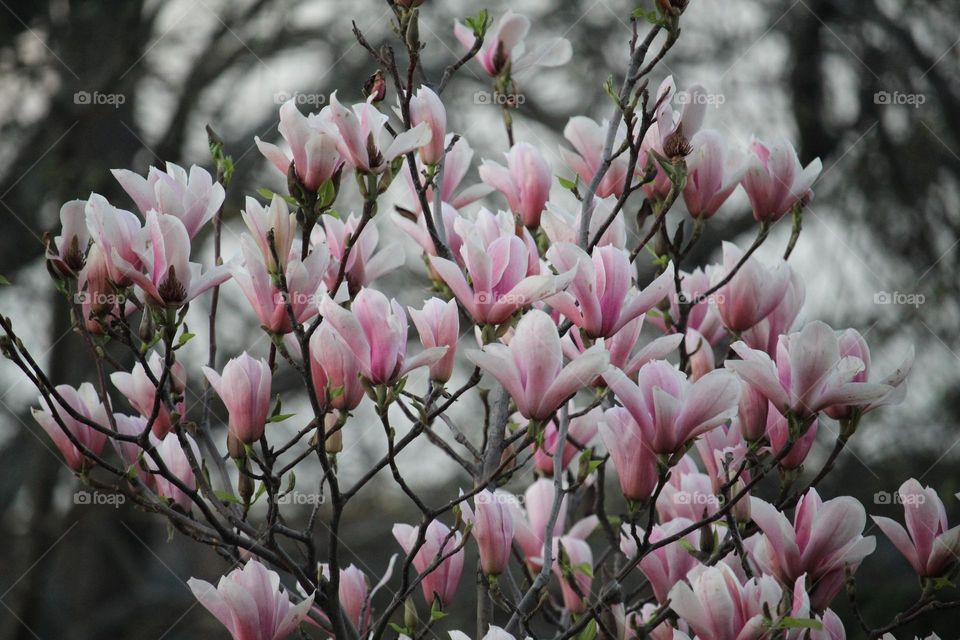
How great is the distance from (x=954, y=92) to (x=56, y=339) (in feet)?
9.36

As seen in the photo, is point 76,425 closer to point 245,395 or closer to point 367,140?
point 245,395

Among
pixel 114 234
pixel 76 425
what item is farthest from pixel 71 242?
pixel 76 425

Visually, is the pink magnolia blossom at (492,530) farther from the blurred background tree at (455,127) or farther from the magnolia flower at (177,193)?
Answer: the blurred background tree at (455,127)

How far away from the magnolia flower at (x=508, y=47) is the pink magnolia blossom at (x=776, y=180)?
38cm

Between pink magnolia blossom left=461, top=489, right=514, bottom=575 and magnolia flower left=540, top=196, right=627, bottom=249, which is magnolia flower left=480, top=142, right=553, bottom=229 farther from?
pink magnolia blossom left=461, top=489, right=514, bottom=575

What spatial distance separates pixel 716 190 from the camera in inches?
53.7

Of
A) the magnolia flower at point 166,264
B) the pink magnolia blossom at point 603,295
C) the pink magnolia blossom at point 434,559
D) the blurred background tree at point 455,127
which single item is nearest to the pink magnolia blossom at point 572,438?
the pink magnolia blossom at point 434,559

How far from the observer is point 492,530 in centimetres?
118

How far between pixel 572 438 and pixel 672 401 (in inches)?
15.6

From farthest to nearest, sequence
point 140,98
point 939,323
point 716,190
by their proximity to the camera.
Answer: point 140,98, point 939,323, point 716,190

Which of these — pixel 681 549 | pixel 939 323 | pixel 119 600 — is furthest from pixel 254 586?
pixel 119 600

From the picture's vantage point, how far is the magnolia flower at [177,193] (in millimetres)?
1158

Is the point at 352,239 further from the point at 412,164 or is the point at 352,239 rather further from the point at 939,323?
the point at 939,323

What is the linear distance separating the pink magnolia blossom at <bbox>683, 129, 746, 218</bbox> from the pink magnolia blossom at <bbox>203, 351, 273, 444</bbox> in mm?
587
